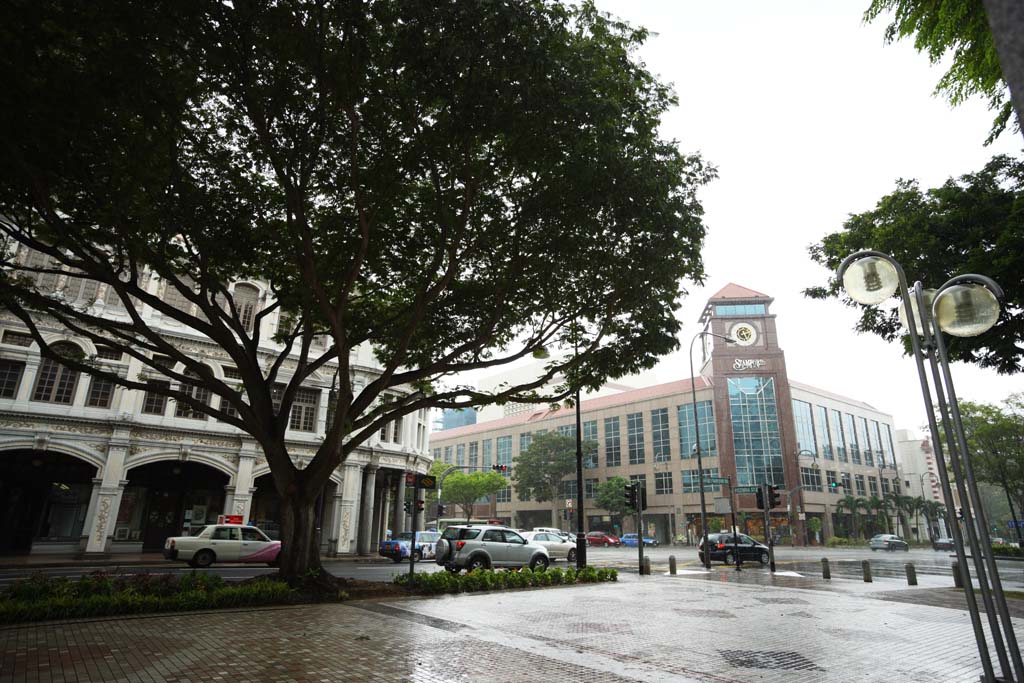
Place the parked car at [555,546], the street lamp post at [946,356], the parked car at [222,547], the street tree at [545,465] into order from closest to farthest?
the street lamp post at [946,356] → the parked car at [222,547] → the parked car at [555,546] → the street tree at [545,465]

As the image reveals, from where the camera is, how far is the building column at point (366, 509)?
31641mm

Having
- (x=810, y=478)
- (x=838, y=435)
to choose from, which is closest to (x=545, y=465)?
(x=810, y=478)

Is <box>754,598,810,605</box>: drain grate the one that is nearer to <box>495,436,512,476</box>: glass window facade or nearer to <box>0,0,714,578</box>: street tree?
<box>0,0,714,578</box>: street tree

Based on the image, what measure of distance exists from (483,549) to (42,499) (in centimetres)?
2095

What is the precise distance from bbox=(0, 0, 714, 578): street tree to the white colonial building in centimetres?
1347

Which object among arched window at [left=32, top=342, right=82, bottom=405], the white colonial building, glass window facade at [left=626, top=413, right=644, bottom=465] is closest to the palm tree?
glass window facade at [left=626, top=413, right=644, bottom=465]

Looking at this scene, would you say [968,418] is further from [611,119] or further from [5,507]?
[5,507]

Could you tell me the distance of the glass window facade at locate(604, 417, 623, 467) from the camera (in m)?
70.3

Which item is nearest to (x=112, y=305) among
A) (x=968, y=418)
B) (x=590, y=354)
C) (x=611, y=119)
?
(x=590, y=354)

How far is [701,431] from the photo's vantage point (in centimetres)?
6325

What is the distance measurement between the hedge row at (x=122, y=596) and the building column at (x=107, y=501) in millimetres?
17089

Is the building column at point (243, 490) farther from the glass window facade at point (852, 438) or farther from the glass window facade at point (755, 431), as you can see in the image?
the glass window facade at point (852, 438)

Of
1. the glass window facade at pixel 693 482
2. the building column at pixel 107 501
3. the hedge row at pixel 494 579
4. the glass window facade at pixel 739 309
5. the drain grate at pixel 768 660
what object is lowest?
the drain grate at pixel 768 660

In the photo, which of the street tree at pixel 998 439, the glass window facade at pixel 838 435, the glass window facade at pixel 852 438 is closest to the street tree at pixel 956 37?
the street tree at pixel 998 439
